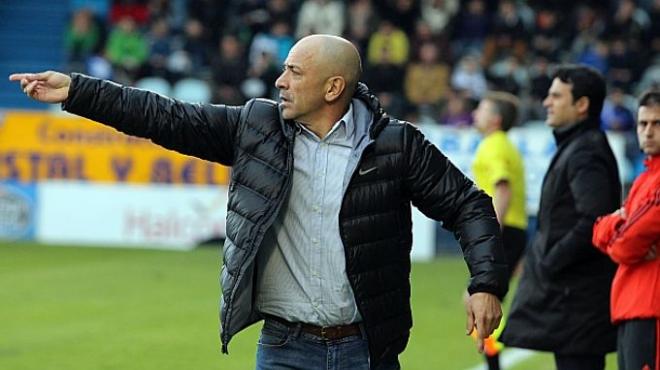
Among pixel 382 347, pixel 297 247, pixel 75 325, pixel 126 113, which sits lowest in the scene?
pixel 75 325

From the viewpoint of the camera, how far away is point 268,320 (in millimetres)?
5316

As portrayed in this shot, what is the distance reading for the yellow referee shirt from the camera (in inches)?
378

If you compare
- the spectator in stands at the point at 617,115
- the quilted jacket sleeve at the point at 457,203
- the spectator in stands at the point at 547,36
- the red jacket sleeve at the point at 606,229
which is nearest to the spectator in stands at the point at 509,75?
the spectator in stands at the point at 547,36

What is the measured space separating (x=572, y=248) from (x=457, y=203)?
195 centimetres

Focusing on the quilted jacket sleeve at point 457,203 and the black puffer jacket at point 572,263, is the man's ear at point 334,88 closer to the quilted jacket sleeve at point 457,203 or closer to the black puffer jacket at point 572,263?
the quilted jacket sleeve at point 457,203

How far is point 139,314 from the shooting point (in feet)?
41.4

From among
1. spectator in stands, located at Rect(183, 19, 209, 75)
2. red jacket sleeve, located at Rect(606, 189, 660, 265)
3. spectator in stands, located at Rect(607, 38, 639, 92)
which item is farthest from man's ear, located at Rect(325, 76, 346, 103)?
spectator in stands, located at Rect(183, 19, 209, 75)

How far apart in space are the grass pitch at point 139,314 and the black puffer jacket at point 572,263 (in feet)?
9.62

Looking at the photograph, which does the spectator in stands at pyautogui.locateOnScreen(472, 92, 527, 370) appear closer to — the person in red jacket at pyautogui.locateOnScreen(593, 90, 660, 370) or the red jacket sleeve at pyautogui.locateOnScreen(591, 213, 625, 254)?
the red jacket sleeve at pyautogui.locateOnScreen(591, 213, 625, 254)

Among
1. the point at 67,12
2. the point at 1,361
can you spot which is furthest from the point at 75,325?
the point at 67,12

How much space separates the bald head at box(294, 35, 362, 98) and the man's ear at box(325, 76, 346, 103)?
16 mm

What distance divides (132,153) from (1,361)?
996cm

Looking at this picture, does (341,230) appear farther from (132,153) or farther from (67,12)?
(67,12)

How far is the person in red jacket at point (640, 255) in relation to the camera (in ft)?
20.4
